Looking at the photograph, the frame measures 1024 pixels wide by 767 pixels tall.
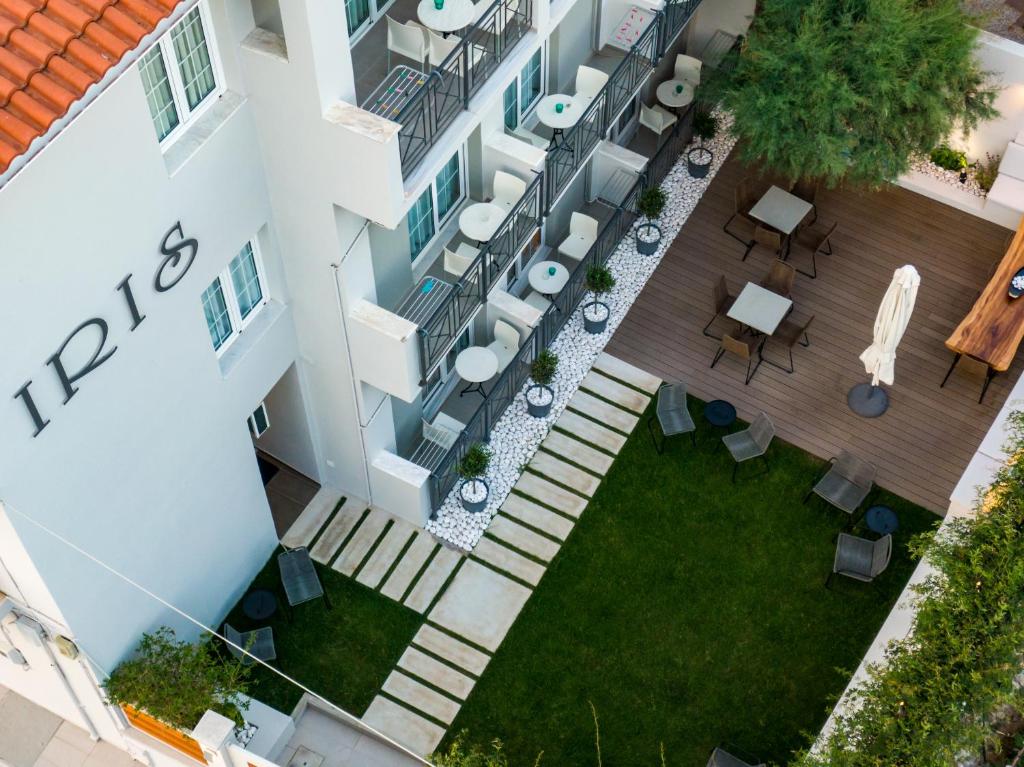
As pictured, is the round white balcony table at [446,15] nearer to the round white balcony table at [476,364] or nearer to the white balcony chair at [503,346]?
the round white balcony table at [476,364]

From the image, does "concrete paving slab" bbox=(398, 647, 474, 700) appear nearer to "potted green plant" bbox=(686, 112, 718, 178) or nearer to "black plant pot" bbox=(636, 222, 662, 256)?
"black plant pot" bbox=(636, 222, 662, 256)

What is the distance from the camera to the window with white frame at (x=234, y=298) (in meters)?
18.3

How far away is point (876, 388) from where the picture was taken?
24.9 meters

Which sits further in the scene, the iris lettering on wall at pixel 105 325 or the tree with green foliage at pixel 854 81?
the tree with green foliage at pixel 854 81

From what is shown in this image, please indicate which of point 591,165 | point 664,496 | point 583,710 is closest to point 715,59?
point 591,165

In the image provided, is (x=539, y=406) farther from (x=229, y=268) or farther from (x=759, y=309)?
(x=229, y=268)

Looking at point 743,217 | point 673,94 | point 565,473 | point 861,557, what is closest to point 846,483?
point 861,557

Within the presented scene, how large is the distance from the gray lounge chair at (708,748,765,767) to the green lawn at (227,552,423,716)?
554 cm

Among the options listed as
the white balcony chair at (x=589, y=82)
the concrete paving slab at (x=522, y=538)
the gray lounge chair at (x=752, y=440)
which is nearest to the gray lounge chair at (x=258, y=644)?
the concrete paving slab at (x=522, y=538)

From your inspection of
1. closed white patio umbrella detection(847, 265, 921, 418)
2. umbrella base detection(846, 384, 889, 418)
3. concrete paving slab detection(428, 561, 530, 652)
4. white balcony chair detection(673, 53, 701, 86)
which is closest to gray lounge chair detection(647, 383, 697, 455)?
umbrella base detection(846, 384, 889, 418)

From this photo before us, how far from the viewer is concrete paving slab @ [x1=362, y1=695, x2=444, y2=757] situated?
2112 centimetres

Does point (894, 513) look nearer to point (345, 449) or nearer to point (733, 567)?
point (733, 567)

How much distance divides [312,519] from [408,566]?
81.5 inches

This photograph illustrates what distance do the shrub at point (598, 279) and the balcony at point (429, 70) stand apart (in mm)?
7227
